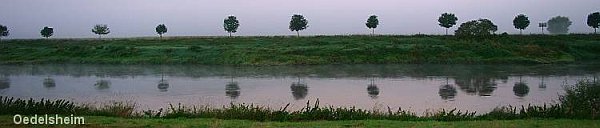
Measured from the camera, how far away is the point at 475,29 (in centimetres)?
7394

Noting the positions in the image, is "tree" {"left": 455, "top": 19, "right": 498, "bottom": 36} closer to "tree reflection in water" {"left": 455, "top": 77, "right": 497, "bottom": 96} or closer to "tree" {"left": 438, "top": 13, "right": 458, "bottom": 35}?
"tree" {"left": 438, "top": 13, "right": 458, "bottom": 35}

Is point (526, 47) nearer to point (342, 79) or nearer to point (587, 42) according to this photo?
point (587, 42)

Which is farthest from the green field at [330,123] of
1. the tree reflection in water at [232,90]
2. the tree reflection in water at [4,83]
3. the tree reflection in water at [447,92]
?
the tree reflection in water at [4,83]

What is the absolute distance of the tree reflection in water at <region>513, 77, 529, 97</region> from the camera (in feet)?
93.6

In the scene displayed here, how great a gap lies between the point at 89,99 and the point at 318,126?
1753 cm

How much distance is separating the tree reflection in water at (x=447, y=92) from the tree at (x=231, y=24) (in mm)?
70426

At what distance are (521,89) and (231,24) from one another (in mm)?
74647

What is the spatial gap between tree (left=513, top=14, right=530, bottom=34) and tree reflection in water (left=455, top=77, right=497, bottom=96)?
59475mm

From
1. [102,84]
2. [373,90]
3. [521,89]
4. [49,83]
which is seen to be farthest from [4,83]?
[521,89]

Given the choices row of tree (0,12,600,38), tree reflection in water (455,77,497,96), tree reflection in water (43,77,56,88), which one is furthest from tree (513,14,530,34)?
tree reflection in water (43,77,56,88)

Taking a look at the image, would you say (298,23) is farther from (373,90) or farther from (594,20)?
(373,90)

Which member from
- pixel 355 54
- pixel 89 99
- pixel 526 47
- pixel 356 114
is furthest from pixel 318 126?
pixel 526 47

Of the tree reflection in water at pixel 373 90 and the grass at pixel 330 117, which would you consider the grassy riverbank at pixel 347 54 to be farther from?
the grass at pixel 330 117

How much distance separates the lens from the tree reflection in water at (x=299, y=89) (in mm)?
28453
